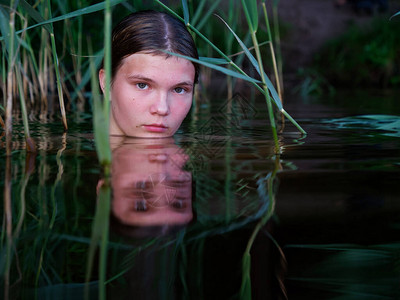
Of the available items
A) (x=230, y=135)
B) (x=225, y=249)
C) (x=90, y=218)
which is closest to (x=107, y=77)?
(x=90, y=218)

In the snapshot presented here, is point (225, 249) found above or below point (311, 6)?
below

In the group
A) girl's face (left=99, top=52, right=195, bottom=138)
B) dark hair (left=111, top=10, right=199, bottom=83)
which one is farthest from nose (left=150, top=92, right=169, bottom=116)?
dark hair (left=111, top=10, right=199, bottom=83)

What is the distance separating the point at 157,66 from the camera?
1.60m

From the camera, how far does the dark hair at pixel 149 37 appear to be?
1.65 metres

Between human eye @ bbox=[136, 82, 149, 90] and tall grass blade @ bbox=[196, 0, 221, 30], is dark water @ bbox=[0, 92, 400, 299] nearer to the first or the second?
human eye @ bbox=[136, 82, 149, 90]

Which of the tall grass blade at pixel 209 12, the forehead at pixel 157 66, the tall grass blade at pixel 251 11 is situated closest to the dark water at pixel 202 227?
the tall grass blade at pixel 251 11

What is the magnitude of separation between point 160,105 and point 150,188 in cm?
77

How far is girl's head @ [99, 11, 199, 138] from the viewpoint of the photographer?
161 centimetres

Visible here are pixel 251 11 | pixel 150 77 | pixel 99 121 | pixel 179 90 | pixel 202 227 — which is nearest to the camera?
pixel 202 227

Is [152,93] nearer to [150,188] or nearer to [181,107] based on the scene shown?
[181,107]

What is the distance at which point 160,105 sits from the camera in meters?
1.59

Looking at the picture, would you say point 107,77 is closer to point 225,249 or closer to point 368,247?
point 225,249

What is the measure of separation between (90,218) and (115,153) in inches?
22.7

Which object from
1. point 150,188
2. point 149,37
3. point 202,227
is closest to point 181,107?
point 149,37
